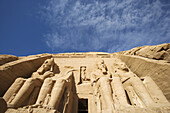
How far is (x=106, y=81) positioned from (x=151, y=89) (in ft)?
5.38

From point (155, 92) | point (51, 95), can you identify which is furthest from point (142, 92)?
point (51, 95)

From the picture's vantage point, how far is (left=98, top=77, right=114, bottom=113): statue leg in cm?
281

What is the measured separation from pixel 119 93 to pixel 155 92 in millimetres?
1285

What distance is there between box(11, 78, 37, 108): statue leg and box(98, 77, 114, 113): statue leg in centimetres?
243

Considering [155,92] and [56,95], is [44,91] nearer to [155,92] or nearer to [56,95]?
[56,95]

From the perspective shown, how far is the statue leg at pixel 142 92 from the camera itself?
2883 mm

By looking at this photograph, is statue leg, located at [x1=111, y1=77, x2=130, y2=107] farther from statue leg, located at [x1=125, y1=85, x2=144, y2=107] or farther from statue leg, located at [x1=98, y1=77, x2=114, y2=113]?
statue leg, located at [x1=125, y1=85, x2=144, y2=107]

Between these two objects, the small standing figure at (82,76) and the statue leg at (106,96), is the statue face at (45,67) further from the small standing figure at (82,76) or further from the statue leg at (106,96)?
the statue leg at (106,96)

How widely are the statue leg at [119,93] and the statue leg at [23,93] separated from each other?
2.87 metres

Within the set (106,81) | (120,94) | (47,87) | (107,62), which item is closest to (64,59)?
(107,62)

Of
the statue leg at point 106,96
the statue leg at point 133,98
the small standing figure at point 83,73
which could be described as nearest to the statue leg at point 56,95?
the statue leg at point 106,96

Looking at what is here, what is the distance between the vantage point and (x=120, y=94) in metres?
3.32

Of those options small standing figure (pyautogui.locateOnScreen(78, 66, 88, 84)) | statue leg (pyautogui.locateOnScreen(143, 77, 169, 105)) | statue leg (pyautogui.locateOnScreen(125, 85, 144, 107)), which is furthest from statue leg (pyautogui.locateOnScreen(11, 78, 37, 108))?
statue leg (pyautogui.locateOnScreen(143, 77, 169, 105))

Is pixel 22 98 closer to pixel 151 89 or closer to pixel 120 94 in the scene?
pixel 120 94
